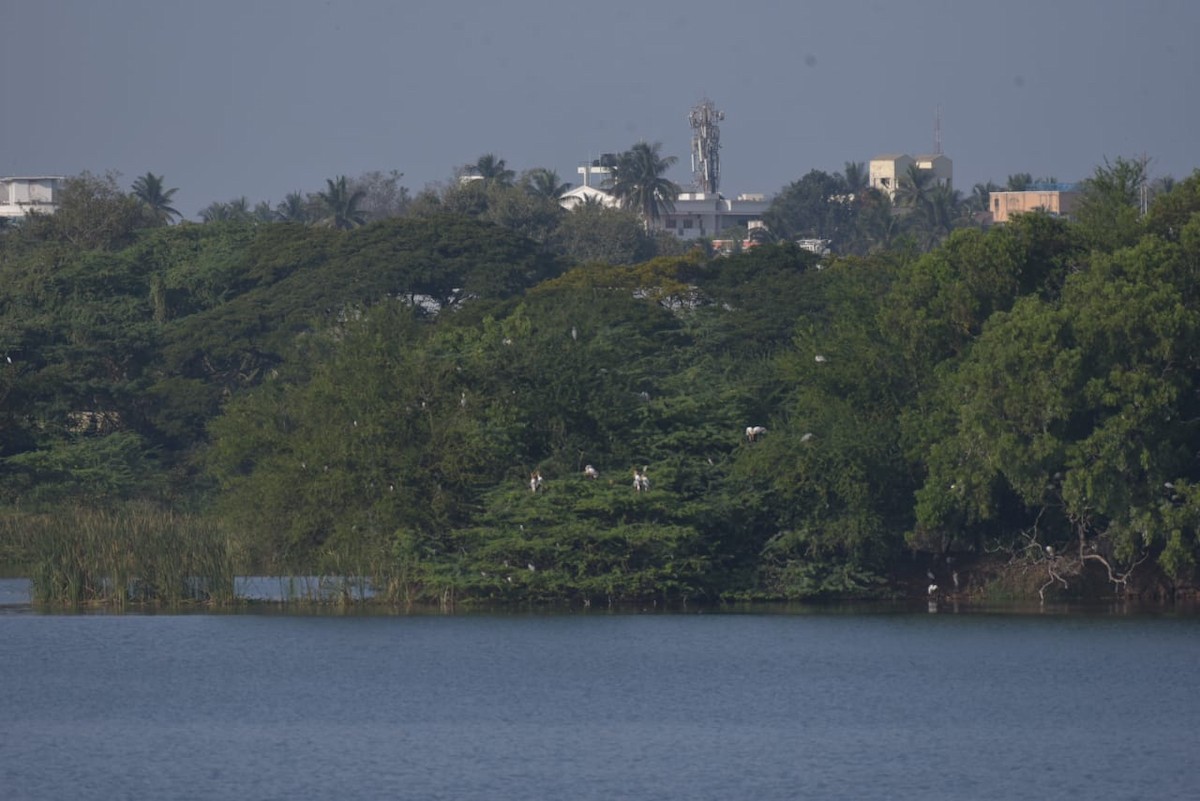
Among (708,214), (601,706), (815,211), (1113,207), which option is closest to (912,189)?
(815,211)

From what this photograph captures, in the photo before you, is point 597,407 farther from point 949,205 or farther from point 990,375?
point 949,205

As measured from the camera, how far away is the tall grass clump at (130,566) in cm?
3234

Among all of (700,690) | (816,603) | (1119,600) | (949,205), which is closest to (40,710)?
(700,690)

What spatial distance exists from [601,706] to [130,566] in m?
11.0

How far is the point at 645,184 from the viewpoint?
112000 mm

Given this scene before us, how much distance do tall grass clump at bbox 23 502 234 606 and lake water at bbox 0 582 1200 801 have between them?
0.83m

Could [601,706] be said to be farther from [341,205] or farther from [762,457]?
[341,205]

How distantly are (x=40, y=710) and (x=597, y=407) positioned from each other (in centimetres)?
1337

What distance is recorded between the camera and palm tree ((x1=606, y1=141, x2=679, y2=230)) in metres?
112

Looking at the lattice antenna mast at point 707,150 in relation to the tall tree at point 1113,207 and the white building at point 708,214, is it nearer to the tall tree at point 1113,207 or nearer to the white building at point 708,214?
the white building at point 708,214

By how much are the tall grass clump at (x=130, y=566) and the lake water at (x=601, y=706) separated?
2.71 ft

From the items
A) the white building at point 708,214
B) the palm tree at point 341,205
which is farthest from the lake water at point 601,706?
the white building at point 708,214

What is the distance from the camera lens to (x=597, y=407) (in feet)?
115

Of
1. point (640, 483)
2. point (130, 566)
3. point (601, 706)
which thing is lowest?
point (601, 706)
